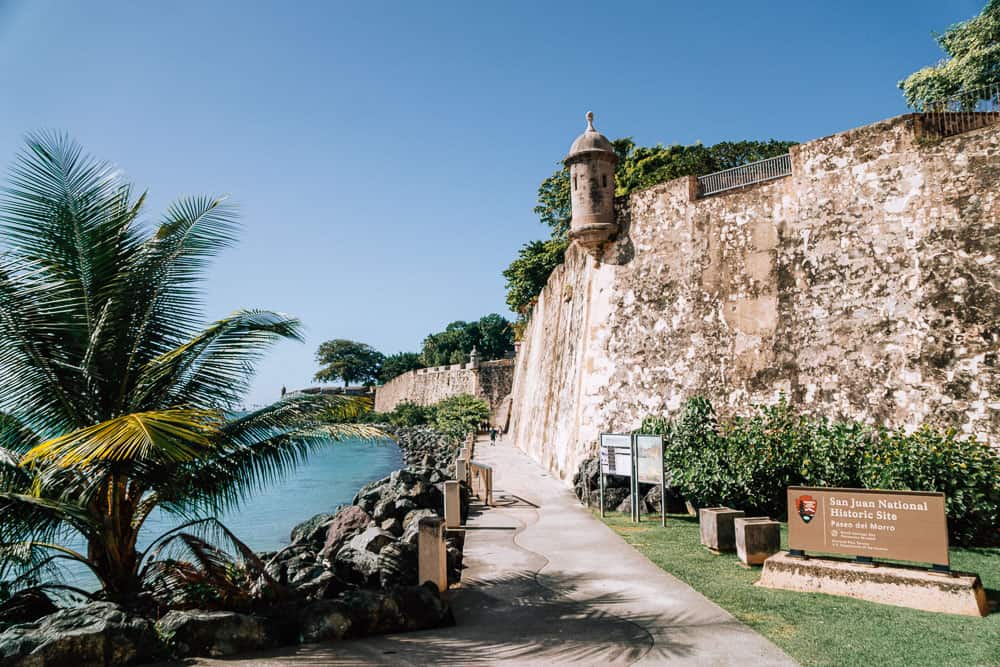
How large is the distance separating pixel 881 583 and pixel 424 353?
83.4 meters

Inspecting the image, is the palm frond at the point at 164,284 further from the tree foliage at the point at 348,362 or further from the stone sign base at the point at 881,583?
the tree foliage at the point at 348,362

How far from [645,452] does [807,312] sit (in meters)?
4.86

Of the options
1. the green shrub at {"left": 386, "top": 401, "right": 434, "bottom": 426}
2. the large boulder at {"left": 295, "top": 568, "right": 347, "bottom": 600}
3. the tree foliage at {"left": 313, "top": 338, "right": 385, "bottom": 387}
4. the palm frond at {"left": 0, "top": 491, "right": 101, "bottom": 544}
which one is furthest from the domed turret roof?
the tree foliage at {"left": 313, "top": 338, "right": 385, "bottom": 387}

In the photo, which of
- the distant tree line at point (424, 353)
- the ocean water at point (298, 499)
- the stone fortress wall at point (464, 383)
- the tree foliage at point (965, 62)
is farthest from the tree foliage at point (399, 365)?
the tree foliage at point (965, 62)

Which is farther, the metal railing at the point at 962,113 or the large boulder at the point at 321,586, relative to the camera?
the metal railing at the point at 962,113

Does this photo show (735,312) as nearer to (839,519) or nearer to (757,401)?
(757,401)

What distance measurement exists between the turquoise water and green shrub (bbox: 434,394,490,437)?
170 inches

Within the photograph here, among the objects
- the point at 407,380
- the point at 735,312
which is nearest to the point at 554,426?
the point at 735,312

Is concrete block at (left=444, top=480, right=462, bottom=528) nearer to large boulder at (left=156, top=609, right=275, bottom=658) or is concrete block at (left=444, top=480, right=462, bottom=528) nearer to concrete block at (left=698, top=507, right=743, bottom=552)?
concrete block at (left=698, top=507, right=743, bottom=552)

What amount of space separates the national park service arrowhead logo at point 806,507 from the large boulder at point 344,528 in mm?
7778

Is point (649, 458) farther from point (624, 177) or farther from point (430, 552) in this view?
point (624, 177)

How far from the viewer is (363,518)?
12.5 metres

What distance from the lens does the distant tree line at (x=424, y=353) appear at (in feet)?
267

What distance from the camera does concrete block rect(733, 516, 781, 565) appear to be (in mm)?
8773
